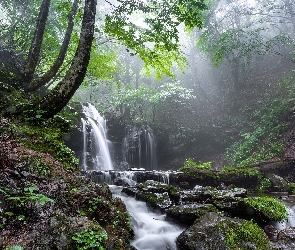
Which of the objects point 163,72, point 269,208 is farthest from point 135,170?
point 269,208

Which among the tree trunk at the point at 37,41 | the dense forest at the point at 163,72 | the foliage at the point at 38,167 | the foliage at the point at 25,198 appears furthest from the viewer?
the tree trunk at the point at 37,41

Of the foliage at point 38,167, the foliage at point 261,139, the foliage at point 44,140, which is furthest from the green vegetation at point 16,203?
the foliage at point 261,139

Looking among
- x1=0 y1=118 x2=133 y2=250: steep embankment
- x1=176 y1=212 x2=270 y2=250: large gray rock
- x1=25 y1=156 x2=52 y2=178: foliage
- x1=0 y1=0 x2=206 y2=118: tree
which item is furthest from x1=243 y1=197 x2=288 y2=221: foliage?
x1=25 y1=156 x2=52 y2=178: foliage

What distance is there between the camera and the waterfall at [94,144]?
14984 mm

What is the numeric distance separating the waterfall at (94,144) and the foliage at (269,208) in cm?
1085

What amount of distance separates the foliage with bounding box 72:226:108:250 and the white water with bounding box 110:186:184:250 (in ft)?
6.43

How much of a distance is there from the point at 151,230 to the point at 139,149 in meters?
12.6

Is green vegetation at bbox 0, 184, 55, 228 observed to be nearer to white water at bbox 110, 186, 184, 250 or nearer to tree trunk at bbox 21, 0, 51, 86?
white water at bbox 110, 186, 184, 250

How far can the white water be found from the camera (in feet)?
16.8

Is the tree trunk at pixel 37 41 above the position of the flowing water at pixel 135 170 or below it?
above

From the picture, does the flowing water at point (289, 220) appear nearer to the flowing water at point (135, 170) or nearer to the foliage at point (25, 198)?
the flowing water at point (135, 170)

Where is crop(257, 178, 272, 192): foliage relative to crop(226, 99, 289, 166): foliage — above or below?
below

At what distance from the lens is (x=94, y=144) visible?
15.6 metres

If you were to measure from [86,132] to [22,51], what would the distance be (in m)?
6.43
